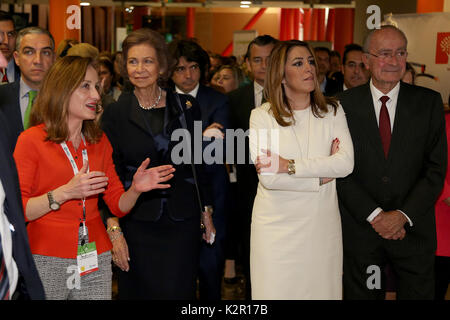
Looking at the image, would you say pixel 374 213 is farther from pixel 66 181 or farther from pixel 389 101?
pixel 66 181

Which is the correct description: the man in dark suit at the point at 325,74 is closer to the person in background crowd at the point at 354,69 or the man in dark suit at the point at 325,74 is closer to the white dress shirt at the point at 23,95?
the person in background crowd at the point at 354,69

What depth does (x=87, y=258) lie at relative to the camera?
262 cm

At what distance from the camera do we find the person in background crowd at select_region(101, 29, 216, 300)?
10.7 feet

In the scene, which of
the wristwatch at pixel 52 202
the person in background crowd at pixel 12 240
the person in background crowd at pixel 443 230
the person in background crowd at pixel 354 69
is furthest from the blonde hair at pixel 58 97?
the person in background crowd at pixel 354 69

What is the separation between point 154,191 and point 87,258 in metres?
0.73

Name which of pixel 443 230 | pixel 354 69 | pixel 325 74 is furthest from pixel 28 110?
pixel 325 74

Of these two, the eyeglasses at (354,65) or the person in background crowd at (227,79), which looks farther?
the person in background crowd at (227,79)

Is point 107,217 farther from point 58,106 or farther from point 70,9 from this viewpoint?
point 70,9

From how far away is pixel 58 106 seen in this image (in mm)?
2648

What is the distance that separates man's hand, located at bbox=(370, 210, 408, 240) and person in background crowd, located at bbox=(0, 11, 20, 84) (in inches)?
106

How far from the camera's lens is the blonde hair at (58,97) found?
2621 millimetres

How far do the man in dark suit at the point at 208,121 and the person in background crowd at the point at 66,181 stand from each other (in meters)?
1.22
